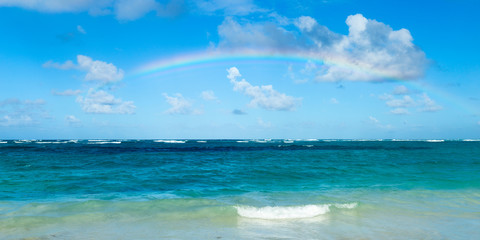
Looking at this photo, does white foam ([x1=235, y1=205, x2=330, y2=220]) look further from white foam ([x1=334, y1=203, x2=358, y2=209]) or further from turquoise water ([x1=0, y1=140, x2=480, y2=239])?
white foam ([x1=334, y1=203, x2=358, y2=209])

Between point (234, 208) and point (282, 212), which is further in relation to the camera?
point (234, 208)

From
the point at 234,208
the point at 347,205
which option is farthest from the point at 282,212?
the point at 347,205

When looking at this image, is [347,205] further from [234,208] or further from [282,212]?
[234,208]

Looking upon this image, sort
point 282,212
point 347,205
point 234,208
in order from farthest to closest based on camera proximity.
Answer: point 347,205 → point 234,208 → point 282,212

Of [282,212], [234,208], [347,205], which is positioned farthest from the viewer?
[347,205]

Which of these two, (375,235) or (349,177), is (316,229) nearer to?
(375,235)

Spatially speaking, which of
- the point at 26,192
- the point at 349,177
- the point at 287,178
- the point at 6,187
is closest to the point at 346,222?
the point at 287,178

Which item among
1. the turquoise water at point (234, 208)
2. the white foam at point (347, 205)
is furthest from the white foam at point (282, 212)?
the white foam at point (347, 205)

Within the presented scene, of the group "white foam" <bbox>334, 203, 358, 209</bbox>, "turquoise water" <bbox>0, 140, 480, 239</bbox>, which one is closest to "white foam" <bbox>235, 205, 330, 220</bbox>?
"turquoise water" <bbox>0, 140, 480, 239</bbox>

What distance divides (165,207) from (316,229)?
209 inches

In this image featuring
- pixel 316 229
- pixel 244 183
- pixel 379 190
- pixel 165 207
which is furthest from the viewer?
pixel 244 183

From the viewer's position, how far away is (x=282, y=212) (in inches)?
405

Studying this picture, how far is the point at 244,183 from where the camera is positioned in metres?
17.3

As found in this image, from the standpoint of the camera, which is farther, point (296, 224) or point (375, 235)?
point (296, 224)
